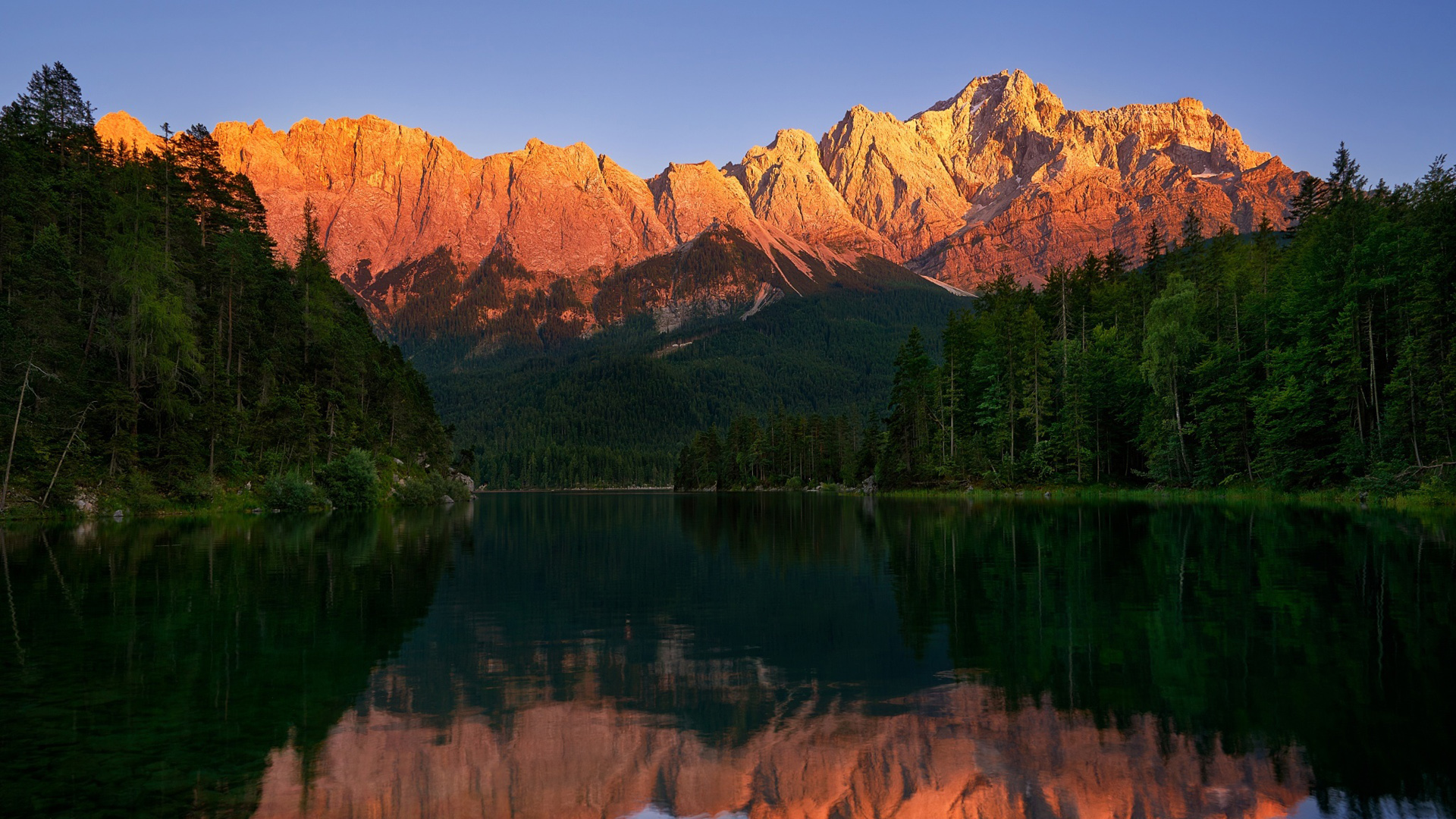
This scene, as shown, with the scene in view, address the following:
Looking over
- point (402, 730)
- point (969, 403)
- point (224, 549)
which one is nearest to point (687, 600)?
point (402, 730)

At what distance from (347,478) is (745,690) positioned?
7322 centimetres

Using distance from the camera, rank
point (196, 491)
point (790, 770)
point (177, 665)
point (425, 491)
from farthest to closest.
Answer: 1. point (425, 491)
2. point (196, 491)
3. point (177, 665)
4. point (790, 770)

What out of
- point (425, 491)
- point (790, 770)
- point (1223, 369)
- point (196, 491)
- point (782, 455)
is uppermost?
point (1223, 369)

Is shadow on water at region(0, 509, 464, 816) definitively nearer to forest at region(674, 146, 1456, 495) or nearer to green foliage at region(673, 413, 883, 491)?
forest at region(674, 146, 1456, 495)

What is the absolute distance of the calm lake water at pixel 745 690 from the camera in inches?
360

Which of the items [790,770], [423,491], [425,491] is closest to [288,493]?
[423,491]

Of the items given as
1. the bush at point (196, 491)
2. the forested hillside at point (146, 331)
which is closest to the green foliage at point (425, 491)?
the forested hillside at point (146, 331)

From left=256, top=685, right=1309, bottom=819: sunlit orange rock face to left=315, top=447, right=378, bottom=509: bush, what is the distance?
234 ft

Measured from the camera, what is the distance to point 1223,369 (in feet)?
232

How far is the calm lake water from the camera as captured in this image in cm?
914

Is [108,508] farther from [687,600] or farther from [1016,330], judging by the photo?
[1016,330]

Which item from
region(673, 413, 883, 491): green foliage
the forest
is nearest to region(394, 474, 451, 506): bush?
the forest

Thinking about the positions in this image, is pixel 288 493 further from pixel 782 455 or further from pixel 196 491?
pixel 782 455

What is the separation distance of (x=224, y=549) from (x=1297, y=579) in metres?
40.0
